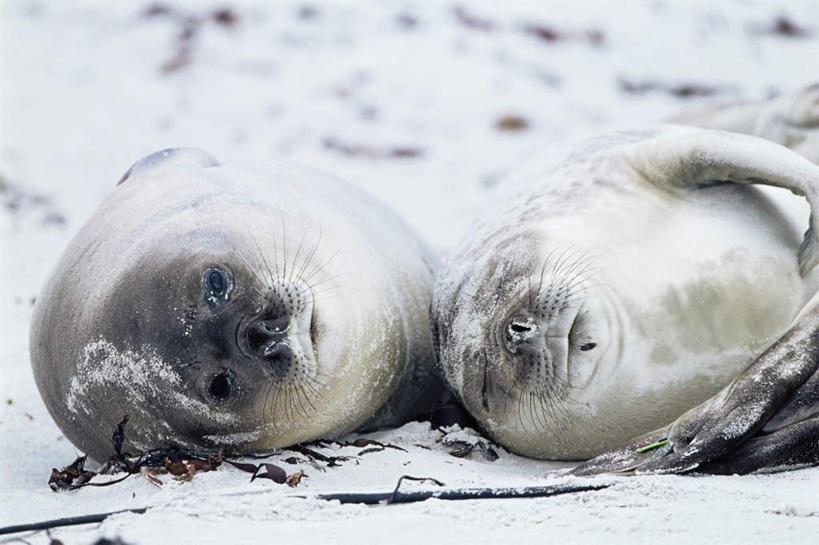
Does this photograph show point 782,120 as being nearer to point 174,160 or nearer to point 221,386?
point 174,160

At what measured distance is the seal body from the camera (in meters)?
2.80

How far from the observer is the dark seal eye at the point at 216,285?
275cm

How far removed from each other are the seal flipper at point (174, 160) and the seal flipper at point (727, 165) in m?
1.47

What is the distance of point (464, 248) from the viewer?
128 inches

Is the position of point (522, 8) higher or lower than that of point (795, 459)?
higher

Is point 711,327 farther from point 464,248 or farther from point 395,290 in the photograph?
point 395,290

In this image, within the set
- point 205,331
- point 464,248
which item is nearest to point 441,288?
point 464,248

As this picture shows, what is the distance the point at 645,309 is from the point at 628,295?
57mm

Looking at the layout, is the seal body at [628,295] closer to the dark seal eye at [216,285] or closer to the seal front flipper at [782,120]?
the dark seal eye at [216,285]

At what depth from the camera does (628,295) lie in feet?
9.32

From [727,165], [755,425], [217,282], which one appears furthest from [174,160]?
[755,425]

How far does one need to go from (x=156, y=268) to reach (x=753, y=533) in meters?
1.61

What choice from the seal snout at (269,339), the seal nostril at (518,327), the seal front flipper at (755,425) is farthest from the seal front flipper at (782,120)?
the seal snout at (269,339)

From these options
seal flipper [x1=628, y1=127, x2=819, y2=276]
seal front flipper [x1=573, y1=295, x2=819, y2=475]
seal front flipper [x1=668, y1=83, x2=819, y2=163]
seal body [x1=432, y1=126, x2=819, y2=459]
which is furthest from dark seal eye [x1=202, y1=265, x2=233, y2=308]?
seal front flipper [x1=668, y1=83, x2=819, y2=163]
